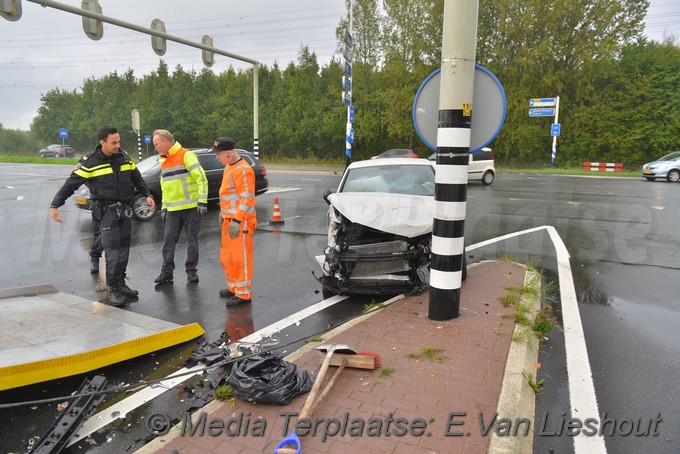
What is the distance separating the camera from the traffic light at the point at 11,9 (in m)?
10.8

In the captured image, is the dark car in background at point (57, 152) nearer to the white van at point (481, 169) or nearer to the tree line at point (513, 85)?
the tree line at point (513, 85)

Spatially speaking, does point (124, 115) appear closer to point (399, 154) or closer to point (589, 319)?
→ point (399, 154)

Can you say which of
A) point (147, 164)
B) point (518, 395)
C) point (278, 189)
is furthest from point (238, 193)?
point (278, 189)

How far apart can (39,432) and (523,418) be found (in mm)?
3234

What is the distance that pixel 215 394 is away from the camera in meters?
3.36

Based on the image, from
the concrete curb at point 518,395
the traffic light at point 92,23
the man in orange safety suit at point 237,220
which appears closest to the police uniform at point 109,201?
the man in orange safety suit at point 237,220

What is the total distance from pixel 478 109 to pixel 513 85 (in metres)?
35.5

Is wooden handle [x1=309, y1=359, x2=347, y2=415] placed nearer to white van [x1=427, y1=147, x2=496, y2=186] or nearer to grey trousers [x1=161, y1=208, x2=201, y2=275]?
Result: grey trousers [x1=161, y1=208, x2=201, y2=275]

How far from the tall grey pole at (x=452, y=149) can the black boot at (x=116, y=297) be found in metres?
3.75

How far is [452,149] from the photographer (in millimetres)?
4391

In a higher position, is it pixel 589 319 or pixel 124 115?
pixel 124 115

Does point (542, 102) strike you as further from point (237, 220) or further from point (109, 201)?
point (109, 201)

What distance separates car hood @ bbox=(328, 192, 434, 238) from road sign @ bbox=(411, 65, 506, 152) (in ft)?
3.36

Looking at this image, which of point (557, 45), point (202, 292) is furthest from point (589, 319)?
point (557, 45)
